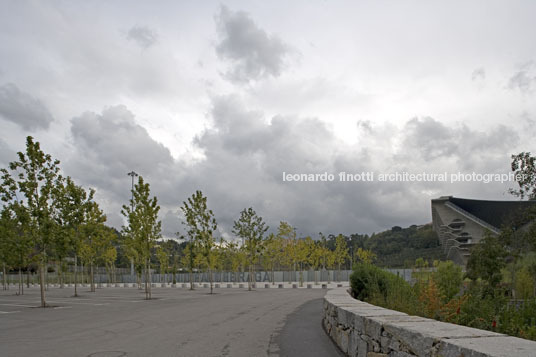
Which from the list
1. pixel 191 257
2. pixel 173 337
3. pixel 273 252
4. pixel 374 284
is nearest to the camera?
pixel 173 337

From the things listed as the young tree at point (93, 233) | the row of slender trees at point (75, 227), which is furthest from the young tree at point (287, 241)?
the young tree at point (93, 233)

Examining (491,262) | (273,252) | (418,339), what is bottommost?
(273,252)

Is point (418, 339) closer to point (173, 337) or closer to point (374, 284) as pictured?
point (173, 337)

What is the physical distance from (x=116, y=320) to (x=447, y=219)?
80713 mm

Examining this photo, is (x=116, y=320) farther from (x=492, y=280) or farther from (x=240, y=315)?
(x=492, y=280)

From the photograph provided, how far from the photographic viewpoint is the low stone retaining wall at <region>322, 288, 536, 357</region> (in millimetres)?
3674

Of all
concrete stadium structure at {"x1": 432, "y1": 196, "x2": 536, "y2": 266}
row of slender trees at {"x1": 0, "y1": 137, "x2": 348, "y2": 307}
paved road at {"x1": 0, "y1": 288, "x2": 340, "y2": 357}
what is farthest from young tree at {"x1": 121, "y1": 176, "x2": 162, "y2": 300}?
concrete stadium structure at {"x1": 432, "y1": 196, "x2": 536, "y2": 266}

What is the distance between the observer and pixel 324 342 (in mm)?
9781

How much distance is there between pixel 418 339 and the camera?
452 cm

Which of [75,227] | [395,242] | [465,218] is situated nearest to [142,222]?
[75,227]

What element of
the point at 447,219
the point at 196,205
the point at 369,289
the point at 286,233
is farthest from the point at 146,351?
the point at 447,219

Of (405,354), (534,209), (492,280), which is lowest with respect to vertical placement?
(492,280)

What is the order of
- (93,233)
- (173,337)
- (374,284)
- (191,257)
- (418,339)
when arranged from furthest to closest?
(191,257) < (93,233) < (374,284) < (173,337) < (418,339)

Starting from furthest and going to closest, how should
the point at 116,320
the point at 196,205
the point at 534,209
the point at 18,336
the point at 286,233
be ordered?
the point at 286,233
the point at 196,205
the point at 534,209
the point at 116,320
the point at 18,336
